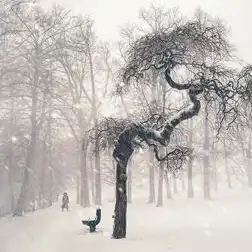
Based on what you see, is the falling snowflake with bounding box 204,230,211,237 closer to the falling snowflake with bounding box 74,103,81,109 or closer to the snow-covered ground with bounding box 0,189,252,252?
the snow-covered ground with bounding box 0,189,252,252

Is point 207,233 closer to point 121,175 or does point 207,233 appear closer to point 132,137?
point 121,175

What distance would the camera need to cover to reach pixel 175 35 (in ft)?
52.9

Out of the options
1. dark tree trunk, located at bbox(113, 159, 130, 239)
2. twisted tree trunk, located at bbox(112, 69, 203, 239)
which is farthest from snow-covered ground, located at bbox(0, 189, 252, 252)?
twisted tree trunk, located at bbox(112, 69, 203, 239)

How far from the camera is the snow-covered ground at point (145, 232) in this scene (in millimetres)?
14713

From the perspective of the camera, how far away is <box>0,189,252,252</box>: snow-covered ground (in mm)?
14713

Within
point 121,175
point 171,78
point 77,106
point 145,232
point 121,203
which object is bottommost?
point 145,232

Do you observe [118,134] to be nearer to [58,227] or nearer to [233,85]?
[233,85]

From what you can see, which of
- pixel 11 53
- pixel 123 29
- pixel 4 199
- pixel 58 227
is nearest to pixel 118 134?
pixel 58 227

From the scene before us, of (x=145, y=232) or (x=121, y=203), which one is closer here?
(x=121, y=203)

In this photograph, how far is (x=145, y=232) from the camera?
60.3 feet

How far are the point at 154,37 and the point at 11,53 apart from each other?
39.7 feet

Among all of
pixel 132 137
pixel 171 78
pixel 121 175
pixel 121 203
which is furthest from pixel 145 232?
pixel 171 78

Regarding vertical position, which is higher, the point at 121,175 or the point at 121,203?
the point at 121,175

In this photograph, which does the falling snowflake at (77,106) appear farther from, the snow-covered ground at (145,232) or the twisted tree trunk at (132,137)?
the twisted tree trunk at (132,137)
